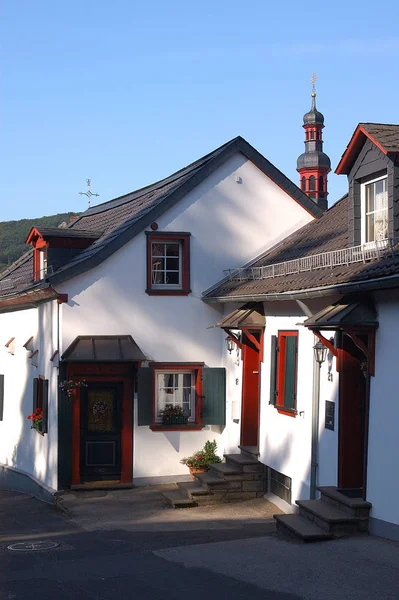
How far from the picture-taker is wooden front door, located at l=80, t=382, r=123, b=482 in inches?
674

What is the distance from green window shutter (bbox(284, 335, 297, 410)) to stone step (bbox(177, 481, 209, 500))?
7.99 ft

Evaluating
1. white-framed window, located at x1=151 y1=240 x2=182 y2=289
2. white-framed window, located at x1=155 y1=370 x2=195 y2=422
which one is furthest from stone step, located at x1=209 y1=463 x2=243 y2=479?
white-framed window, located at x1=151 y1=240 x2=182 y2=289

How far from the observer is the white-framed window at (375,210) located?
12.2 metres

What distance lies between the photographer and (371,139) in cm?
1198

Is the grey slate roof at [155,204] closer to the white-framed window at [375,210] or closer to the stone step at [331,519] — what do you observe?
the white-framed window at [375,210]

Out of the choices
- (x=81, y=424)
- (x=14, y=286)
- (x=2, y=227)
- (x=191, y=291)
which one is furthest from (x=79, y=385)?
(x=2, y=227)

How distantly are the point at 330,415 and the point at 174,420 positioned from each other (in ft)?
17.9

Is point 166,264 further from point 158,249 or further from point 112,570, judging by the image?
point 112,570

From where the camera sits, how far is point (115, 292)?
57.2 ft

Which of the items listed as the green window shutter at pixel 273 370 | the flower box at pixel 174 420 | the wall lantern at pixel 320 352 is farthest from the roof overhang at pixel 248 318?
the wall lantern at pixel 320 352

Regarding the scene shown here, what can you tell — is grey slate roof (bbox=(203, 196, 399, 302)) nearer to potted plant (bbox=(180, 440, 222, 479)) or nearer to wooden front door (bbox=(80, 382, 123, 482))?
wooden front door (bbox=(80, 382, 123, 482))

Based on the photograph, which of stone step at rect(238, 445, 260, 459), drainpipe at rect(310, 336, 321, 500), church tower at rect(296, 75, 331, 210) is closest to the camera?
drainpipe at rect(310, 336, 321, 500)

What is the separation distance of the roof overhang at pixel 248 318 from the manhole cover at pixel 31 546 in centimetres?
558

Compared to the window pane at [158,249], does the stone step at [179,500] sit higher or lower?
lower
